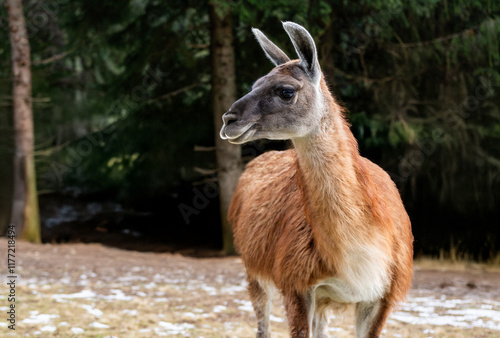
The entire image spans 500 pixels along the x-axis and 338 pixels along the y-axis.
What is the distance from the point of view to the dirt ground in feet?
18.4

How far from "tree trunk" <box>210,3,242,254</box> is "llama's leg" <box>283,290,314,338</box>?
7.23 m

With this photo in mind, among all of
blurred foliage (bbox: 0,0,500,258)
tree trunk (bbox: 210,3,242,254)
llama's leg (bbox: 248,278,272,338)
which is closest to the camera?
llama's leg (bbox: 248,278,272,338)

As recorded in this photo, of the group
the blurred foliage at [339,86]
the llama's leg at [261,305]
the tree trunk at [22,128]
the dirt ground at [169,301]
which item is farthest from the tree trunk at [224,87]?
the llama's leg at [261,305]

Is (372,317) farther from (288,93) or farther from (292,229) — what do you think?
(288,93)

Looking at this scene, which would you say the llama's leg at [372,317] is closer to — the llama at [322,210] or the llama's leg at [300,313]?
the llama at [322,210]

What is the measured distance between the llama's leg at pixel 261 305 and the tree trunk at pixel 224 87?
5860mm

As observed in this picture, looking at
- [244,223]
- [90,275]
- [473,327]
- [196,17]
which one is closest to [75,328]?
[244,223]

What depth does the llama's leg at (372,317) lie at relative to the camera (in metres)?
4.00

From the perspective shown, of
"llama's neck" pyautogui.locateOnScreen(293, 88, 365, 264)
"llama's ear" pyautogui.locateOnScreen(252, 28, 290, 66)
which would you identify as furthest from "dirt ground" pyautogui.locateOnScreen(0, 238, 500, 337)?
"llama's ear" pyautogui.locateOnScreen(252, 28, 290, 66)

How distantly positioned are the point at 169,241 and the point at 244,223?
30.9ft

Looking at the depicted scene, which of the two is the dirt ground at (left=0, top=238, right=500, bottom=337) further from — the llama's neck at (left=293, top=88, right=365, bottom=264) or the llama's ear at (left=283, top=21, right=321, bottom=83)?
the llama's ear at (left=283, top=21, right=321, bottom=83)

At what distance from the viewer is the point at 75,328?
17.7 feet

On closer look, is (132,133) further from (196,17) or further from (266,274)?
(266,274)

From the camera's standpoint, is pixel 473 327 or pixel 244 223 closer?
pixel 244 223
